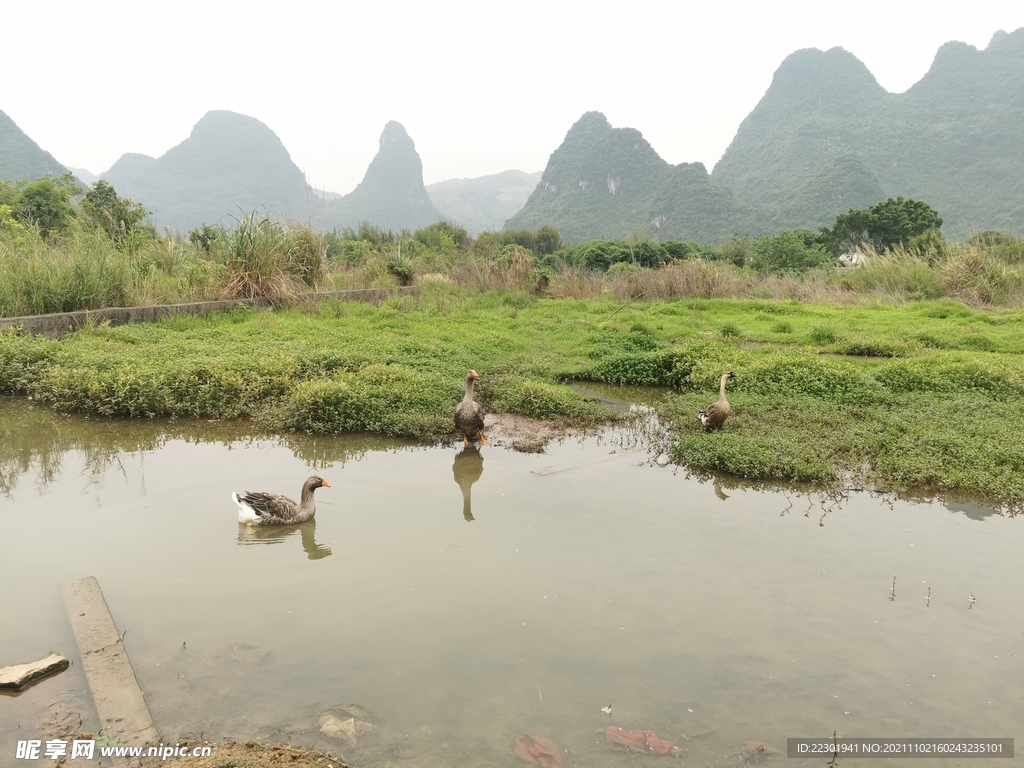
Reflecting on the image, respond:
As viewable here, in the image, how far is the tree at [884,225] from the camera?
118 feet

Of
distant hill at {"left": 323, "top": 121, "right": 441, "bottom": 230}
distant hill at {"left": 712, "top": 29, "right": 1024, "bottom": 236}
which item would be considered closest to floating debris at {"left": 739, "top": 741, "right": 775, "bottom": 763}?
distant hill at {"left": 712, "top": 29, "right": 1024, "bottom": 236}

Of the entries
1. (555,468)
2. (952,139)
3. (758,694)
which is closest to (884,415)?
(555,468)

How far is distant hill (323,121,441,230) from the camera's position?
128 metres

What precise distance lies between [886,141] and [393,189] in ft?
302

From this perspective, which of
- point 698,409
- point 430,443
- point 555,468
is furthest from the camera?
point 698,409

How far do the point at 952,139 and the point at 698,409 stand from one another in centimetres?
9395

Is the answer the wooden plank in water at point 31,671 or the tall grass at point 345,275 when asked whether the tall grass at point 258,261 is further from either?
the wooden plank in water at point 31,671

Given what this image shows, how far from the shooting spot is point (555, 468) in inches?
270

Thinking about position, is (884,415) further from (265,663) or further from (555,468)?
(265,663)

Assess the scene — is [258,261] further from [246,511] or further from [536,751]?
[536,751]

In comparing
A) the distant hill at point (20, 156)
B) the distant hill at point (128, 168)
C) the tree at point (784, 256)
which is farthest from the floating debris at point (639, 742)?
the distant hill at point (128, 168)

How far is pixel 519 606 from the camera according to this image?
14.1 feet

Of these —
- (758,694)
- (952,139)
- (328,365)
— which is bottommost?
(758,694)

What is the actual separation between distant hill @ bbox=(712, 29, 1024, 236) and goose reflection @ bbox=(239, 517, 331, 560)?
62.9 m
